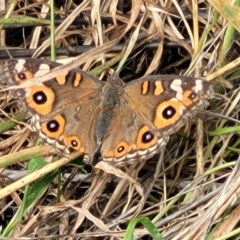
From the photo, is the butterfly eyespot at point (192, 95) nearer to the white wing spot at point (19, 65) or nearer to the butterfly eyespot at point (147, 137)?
the butterfly eyespot at point (147, 137)

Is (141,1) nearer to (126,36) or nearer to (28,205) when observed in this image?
(126,36)

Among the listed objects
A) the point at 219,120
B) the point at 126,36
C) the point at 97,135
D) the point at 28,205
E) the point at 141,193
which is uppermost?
the point at 126,36

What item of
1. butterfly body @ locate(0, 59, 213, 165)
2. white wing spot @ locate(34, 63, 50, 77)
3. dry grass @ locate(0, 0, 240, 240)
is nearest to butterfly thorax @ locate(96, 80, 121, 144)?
butterfly body @ locate(0, 59, 213, 165)

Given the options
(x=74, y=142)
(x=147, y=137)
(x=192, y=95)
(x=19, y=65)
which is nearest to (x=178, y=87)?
(x=192, y=95)

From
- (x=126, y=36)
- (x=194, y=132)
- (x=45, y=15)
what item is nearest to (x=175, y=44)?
(x=126, y=36)

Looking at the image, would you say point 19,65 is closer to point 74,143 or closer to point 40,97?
point 40,97

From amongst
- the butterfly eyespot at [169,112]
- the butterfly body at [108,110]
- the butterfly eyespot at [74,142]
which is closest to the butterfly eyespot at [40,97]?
the butterfly body at [108,110]
